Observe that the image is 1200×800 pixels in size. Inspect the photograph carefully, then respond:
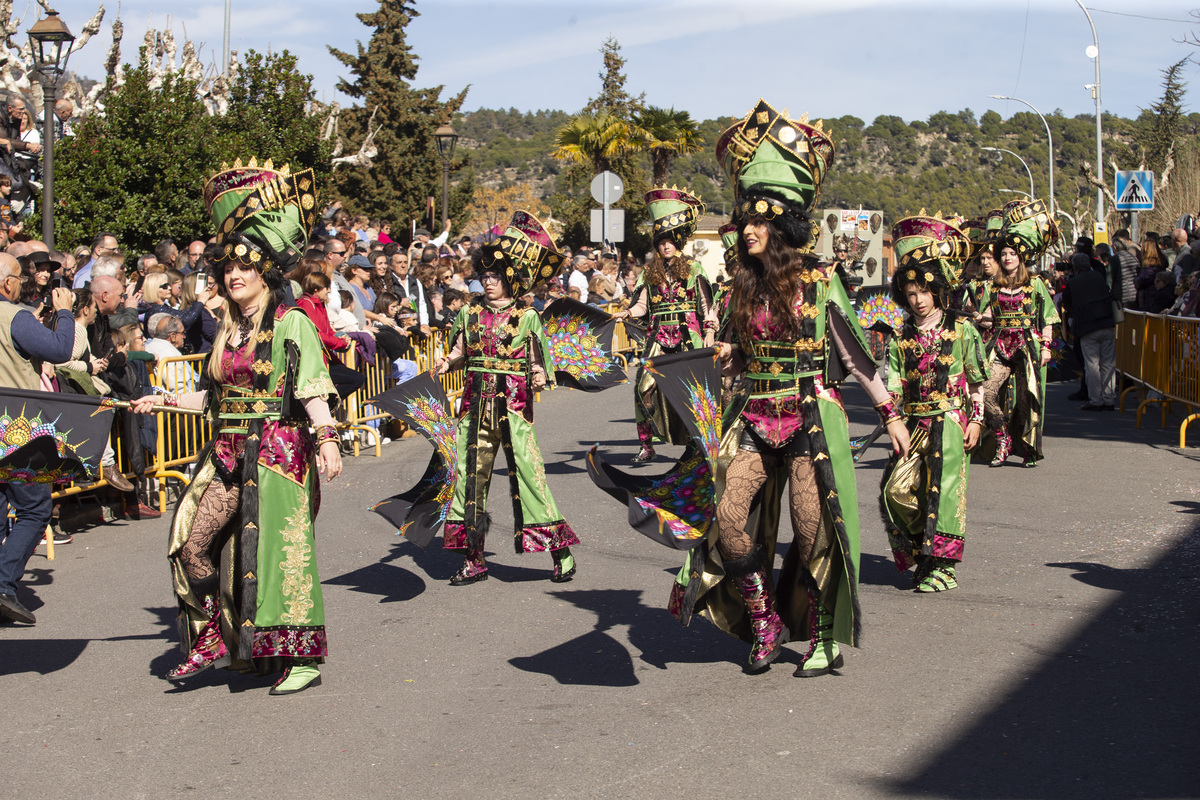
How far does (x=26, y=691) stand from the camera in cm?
543

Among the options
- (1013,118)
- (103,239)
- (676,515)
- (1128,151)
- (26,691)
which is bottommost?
(26,691)

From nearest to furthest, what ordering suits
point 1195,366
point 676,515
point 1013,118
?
point 676,515, point 1195,366, point 1013,118

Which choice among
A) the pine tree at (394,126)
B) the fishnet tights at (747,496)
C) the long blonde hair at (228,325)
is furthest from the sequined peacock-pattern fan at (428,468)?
the pine tree at (394,126)

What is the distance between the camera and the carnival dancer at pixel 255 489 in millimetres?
5242

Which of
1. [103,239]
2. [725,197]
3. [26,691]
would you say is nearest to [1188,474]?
[26,691]

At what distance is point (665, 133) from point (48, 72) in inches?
1156

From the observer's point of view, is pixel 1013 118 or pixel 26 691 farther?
pixel 1013 118

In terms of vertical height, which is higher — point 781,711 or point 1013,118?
point 1013,118

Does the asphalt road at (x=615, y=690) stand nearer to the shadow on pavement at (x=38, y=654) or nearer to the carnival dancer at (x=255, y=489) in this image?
the shadow on pavement at (x=38, y=654)

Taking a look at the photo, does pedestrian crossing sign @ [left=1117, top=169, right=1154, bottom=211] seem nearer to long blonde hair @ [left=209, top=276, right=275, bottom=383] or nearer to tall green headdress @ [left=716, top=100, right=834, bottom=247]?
tall green headdress @ [left=716, top=100, right=834, bottom=247]

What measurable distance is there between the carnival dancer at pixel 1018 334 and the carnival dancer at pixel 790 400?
6.12 metres

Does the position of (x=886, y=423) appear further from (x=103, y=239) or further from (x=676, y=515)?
(x=103, y=239)

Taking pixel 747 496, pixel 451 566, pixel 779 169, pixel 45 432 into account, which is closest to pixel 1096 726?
pixel 747 496

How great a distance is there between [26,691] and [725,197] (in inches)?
3423
